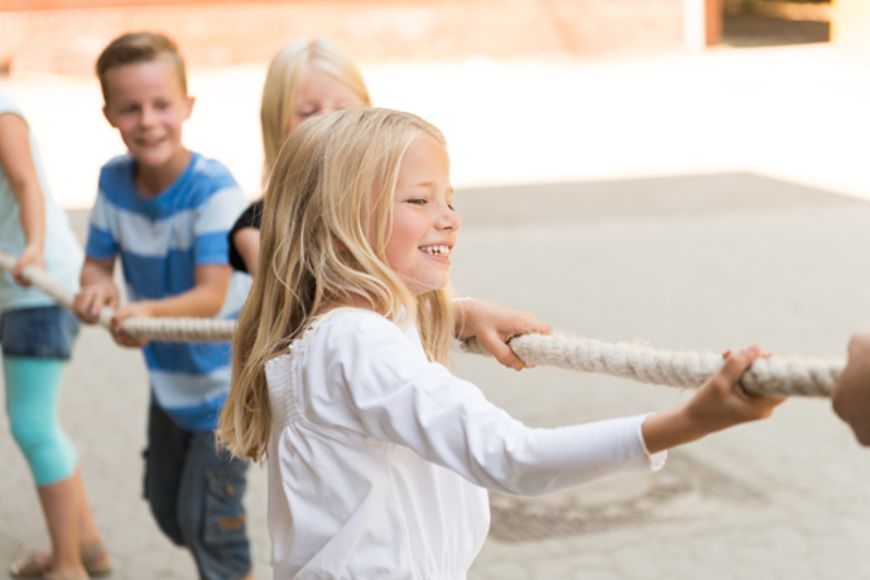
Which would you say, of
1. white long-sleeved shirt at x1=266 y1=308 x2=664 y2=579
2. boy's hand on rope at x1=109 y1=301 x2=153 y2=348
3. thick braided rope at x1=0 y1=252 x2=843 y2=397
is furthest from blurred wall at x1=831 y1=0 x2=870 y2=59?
white long-sleeved shirt at x1=266 y1=308 x2=664 y2=579

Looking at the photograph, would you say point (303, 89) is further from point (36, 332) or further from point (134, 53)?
point (36, 332)

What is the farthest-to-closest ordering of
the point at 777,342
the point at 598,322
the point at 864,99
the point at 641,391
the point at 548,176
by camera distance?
the point at 864,99, the point at 548,176, the point at 598,322, the point at 777,342, the point at 641,391

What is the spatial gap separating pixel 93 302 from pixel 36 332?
0.50 metres

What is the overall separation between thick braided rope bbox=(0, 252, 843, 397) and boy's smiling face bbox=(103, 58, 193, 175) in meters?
0.53

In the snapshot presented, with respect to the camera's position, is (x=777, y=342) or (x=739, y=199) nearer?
(x=777, y=342)

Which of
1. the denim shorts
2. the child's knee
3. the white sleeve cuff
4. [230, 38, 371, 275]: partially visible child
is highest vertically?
[230, 38, 371, 275]: partially visible child

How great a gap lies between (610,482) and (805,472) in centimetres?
54

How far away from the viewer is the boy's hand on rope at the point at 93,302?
8.62ft

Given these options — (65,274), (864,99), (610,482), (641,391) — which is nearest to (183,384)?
(65,274)

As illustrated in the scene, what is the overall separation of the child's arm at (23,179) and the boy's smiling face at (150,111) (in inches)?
13.3

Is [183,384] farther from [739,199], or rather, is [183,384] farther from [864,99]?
[864,99]

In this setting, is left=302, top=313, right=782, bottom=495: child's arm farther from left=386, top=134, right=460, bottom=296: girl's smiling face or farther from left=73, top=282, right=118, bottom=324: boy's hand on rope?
left=73, top=282, right=118, bottom=324: boy's hand on rope

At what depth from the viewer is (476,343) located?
178cm

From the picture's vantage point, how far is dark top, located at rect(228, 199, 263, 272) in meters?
2.46
